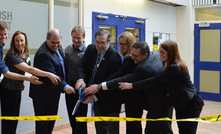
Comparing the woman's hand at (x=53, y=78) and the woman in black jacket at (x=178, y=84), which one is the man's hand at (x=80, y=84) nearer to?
the woman's hand at (x=53, y=78)

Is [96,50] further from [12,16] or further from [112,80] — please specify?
[12,16]

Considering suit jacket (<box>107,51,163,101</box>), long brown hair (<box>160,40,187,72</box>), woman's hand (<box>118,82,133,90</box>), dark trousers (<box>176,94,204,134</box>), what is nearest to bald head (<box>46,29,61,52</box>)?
suit jacket (<box>107,51,163,101</box>)

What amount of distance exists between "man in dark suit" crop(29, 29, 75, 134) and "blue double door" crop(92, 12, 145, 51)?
254 cm

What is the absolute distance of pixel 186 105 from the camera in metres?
3.17

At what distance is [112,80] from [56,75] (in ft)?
2.08

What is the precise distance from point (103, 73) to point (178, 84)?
0.84m

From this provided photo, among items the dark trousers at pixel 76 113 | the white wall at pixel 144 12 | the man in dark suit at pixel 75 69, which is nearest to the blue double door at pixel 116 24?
the white wall at pixel 144 12

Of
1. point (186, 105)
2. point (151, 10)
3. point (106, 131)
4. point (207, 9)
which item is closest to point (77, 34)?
point (106, 131)

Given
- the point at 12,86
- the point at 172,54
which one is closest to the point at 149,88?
the point at 172,54

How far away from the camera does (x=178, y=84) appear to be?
3131 mm

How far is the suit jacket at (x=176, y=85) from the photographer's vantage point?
3.07 meters

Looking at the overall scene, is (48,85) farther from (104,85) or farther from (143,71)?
(143,71)

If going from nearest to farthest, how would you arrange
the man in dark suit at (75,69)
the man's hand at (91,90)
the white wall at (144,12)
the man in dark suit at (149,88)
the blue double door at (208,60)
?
the man in dark suit at (149,88) < the man's hand at (91,90) < the man in dark suit at (75,69) < the white wall at (144,12) < the blue double door at (208,60)

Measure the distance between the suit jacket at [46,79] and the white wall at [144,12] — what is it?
2418 millimetres
